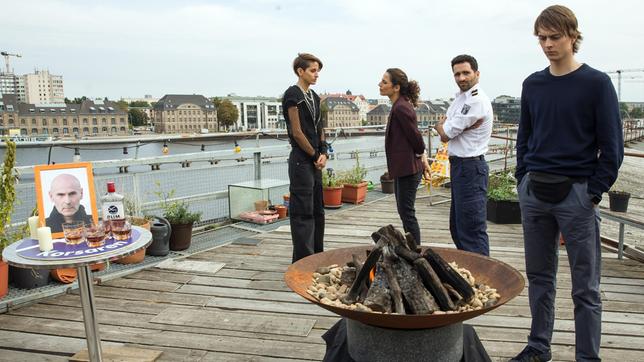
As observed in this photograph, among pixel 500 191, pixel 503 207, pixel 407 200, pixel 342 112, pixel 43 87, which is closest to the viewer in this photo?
pixel 407 200

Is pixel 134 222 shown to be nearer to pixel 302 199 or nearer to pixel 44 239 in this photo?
pixel 302 199

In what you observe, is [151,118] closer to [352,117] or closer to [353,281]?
[352,117]

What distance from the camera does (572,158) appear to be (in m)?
2.03

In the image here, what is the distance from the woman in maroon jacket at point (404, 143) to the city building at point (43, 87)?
495 feet

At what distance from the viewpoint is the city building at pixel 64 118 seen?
5144 cm

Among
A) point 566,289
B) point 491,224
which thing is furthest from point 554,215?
point 491,224

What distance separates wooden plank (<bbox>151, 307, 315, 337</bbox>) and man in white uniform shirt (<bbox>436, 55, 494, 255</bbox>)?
1353 millimetres

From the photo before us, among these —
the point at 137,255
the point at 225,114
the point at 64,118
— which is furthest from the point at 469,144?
the point at 225,114

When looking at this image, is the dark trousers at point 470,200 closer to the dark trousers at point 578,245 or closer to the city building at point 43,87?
the dark trousers at point 578,245

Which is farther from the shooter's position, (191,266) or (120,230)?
(191,266)

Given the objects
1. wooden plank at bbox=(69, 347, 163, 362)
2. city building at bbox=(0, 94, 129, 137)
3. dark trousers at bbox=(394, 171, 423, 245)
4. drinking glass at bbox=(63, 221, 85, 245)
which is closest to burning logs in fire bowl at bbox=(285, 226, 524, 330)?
drinking glass at bbox=(63, 221, 85, 245)

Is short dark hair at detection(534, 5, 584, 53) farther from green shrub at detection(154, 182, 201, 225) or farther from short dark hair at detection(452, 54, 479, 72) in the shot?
green shrub at detection(154, 182, 201, 225)

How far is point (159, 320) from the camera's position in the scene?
2.96 metres

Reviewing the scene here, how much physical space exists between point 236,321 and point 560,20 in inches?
93.0
